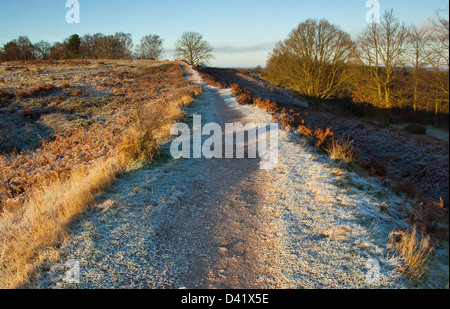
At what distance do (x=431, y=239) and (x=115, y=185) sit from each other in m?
5.86

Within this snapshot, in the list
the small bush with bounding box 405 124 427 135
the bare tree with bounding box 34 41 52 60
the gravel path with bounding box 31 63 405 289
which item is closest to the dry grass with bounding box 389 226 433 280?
the gravel path with bounding box 31 63 405 289

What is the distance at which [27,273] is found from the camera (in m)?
2.96

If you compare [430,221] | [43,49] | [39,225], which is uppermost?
[43,49]

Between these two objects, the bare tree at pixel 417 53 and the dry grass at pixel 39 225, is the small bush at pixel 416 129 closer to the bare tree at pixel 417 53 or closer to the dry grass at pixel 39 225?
the bare tree at pixel 417 53

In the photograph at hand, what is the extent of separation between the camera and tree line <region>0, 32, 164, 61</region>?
44.3 meters

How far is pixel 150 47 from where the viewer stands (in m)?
68.0

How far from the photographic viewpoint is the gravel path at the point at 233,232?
310 centimetres

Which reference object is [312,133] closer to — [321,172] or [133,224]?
[321,172]

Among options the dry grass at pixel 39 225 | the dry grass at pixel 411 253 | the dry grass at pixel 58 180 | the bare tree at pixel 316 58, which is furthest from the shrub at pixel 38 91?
the dry grass at pixel 411 253

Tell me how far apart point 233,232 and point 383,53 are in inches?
826

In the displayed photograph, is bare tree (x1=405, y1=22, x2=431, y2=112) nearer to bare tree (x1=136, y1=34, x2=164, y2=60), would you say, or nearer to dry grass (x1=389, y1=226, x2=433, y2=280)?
dry grass (x1=389, y1=226, x2=433, y2=280)

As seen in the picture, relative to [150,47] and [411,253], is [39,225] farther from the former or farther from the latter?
[150,47]

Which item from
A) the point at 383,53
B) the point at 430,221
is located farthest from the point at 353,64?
the point at 430,221

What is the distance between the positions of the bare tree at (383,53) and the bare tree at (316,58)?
1.19m
